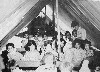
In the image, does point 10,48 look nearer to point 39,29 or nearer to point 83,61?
point 83,61

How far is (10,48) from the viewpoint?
3.80 metres

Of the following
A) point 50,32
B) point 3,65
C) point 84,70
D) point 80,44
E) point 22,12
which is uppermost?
point 50,32

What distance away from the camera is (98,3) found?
1.72 metres

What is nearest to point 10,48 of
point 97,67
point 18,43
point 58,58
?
point 58,58

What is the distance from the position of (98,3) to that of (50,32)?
13.7 feet

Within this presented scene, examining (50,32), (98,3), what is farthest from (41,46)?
(98,3)

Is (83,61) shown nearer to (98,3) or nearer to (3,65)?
(3,65)

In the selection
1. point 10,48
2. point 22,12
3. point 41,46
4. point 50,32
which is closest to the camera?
point 22,12

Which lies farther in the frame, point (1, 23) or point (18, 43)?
point (18, 43)

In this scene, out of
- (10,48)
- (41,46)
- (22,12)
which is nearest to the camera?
(22,12)

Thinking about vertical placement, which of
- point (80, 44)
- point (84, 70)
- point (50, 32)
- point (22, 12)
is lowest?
point (84, 70)

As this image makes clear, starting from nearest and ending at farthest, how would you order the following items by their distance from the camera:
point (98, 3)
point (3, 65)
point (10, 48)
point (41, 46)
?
point (98, 3) < point (3, 65) < point (10, 48) < point (41, 46)

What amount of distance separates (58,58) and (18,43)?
3562 mm

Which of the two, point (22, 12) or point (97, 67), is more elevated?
point (22, 12)
